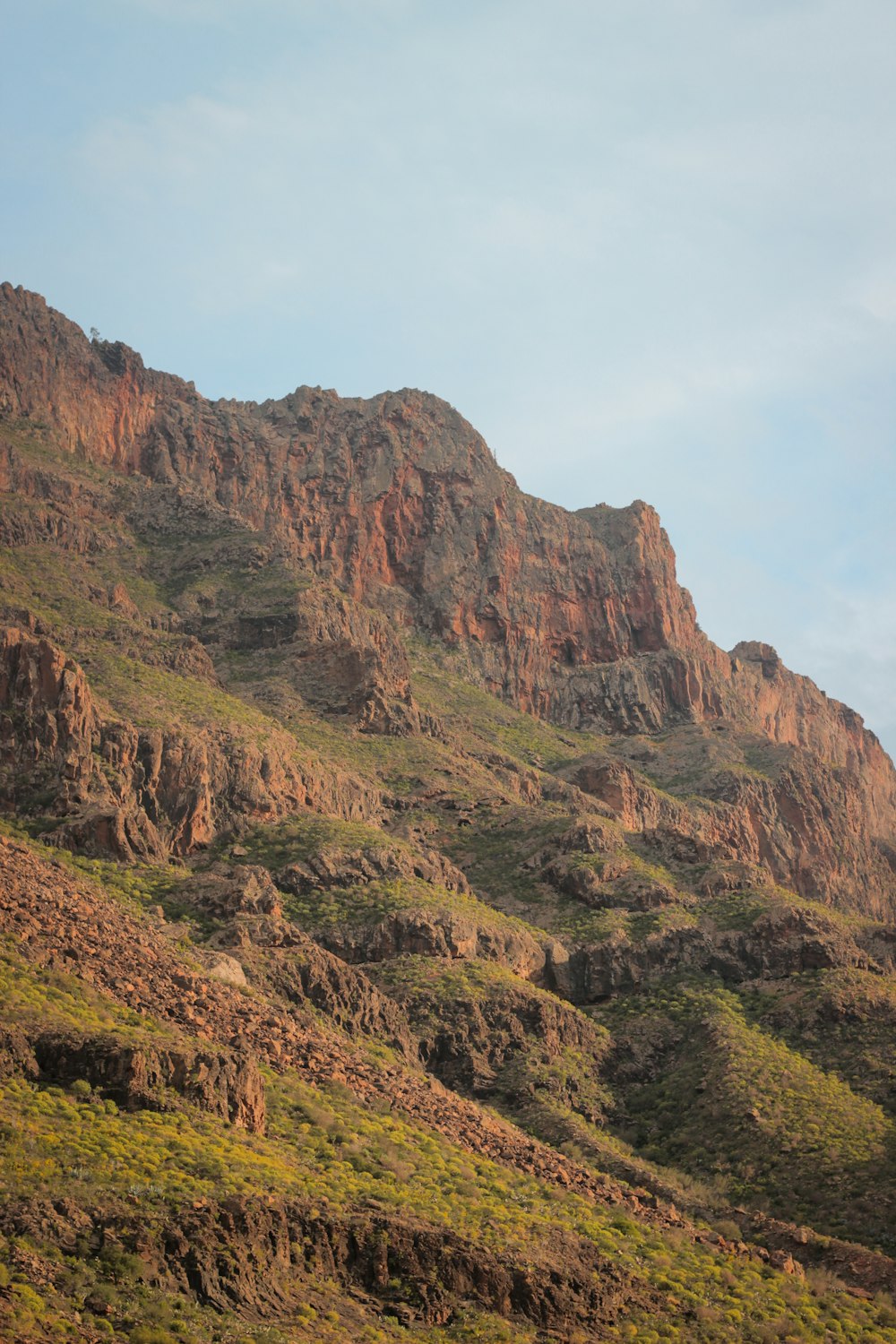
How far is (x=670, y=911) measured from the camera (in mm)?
94438

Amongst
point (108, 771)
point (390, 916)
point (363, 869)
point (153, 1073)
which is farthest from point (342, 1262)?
point (108, 771)

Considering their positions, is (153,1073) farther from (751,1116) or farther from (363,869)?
(363,869)

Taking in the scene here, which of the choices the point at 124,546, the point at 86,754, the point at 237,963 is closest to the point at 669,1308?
the point at 237,963

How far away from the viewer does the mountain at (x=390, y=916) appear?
44.3 metres

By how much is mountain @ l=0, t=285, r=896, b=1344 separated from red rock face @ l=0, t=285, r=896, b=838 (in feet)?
1.56

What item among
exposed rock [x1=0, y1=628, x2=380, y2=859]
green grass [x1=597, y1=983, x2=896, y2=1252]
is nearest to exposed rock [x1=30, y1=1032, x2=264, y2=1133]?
green grass [x1=597, y1=983, x2=896, y2=1252]

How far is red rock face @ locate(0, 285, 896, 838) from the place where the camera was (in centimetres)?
14312

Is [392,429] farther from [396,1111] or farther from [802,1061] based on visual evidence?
[396,1111]

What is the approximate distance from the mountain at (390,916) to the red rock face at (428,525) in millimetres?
476

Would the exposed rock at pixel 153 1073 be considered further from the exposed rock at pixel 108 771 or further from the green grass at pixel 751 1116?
the exposed rock at pixel 108 771

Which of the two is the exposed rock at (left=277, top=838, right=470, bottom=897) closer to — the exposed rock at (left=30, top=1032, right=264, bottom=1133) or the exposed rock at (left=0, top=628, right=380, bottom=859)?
the exposed rock at (left=0, top=628, right=380, bottom=859)

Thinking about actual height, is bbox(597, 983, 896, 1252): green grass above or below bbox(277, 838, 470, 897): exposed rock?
below

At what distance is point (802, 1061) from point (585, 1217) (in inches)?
982

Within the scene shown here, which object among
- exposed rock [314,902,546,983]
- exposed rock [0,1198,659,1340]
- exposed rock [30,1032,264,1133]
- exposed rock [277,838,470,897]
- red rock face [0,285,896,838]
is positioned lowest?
exposed rock [0,1198,659,1340]
